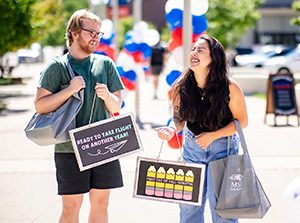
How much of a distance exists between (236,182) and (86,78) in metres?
1.21

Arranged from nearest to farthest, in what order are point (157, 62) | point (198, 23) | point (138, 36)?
point (198, 23) < point (138, 36) < point (157, 62)

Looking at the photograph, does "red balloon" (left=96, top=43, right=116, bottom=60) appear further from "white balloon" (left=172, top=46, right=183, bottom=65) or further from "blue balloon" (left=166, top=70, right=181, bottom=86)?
"blue balloon" (left=166, top=70, right=181, bottom=86)

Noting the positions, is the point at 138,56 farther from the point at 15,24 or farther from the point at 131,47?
the point at 15,24

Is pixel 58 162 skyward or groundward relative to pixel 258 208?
skyward

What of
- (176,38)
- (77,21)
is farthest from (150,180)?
(176,38)

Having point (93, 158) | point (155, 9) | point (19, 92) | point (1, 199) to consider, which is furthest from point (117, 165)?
point (155, 9)

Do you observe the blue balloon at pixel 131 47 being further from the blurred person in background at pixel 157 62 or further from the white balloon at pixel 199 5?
the blurred person in background at pixel 157 62

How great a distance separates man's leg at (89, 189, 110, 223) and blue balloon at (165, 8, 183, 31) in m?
6.09

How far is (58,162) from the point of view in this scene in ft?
15.9

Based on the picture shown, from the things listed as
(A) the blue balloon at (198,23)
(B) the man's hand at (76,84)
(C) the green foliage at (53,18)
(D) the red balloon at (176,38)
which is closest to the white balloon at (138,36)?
(D) the red balloon at (176,38)

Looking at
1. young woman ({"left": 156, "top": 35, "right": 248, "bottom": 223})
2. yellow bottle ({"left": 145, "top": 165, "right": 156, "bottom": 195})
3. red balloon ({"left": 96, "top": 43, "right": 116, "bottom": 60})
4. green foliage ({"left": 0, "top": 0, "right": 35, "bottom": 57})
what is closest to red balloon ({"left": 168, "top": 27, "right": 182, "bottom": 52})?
red balloon ({"left": 96, "top": 43, "right": 116, "bottom": 60})

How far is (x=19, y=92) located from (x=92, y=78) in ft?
73.3

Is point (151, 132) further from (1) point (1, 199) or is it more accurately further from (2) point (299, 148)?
(1) point (1, 199)

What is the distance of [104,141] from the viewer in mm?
4859
